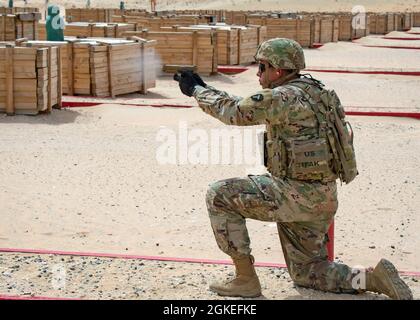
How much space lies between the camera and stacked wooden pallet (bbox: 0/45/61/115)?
12.5 meters

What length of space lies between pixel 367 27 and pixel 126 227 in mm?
34342

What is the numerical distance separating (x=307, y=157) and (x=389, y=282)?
2.70ft

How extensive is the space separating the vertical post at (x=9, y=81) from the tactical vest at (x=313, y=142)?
8.33 m

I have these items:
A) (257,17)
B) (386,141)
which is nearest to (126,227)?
(386,141)

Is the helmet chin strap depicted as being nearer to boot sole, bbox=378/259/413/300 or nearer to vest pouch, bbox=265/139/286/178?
vest pouch, bbox=265/139/286/178

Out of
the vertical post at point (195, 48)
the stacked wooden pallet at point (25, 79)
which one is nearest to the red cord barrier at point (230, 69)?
the vertical post at point (195, 48)

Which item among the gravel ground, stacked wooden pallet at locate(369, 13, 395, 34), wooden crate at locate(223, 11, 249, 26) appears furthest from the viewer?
stacked wooden pallet at locate(369, 13, 395, 34)

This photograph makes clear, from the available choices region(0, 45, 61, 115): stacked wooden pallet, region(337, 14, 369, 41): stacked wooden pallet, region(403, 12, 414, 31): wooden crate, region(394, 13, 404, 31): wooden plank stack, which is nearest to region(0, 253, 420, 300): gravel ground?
region(0, 45, 61, 115): stacked wooden pallet

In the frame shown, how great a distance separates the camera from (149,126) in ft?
41.4

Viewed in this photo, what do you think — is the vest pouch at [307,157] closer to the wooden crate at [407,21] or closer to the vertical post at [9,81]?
the vertical post at [9,81]

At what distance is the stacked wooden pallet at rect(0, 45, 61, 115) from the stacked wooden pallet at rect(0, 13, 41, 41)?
8.59m

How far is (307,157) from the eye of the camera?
15.7ft

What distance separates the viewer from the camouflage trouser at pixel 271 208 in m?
4.83
